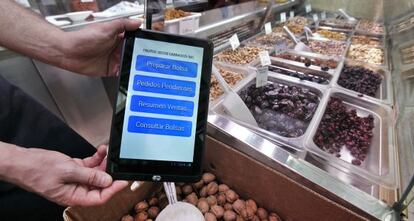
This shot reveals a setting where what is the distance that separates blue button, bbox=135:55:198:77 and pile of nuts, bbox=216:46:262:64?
1.01 m

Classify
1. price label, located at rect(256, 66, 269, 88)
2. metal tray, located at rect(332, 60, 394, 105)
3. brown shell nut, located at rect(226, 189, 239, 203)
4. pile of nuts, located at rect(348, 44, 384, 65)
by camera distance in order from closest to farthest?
1. brown shell nut, located at rect(226, 189, 239, 203)
2. price label, located at rect(256, 66, 269, 88)
3. metal tray, located at rect(332, 60, 394, 105)
4. pile of nuts, located at rect(348, 44, 384, 65)

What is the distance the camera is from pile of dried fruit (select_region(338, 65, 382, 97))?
4.83 ft

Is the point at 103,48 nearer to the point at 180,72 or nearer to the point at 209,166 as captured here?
the point at 180,72

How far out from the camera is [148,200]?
36.8 inches

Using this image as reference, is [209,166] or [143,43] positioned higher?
[143,43]

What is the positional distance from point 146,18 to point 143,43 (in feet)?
0.58

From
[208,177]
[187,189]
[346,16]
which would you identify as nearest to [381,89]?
[208,177]

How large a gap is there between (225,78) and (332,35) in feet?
5.73

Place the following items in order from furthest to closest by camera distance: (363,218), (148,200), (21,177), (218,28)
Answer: (218,28)
(148,200)
(363,218)
(21,177)

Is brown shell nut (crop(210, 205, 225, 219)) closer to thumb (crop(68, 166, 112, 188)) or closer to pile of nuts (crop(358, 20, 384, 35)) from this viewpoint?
thumb (crop(68, 166, 112, 188))

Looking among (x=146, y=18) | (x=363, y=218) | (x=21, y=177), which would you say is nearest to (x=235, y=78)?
(x=146, y=18)

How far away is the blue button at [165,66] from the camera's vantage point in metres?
0.67

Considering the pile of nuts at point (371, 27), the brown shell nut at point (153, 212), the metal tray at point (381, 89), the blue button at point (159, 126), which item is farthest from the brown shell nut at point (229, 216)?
the pile of nuts at point (371, 27)

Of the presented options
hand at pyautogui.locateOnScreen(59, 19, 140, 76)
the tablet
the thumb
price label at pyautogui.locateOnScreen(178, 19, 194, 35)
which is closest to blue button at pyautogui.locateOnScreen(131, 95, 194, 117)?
the tablet
